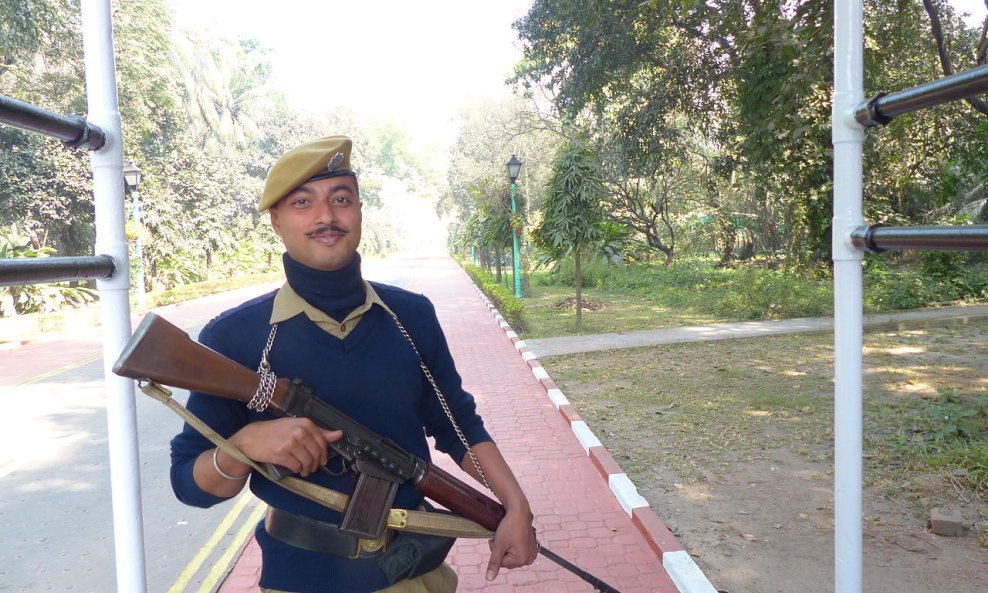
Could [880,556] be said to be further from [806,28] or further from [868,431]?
[806,28]

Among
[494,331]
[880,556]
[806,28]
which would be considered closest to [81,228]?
[494,331]

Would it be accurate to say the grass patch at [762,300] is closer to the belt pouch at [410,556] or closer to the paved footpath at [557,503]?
the paved footpath at [557,503]

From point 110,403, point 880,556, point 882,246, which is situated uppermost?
point 882,246

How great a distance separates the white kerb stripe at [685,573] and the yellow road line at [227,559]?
7.96 feet

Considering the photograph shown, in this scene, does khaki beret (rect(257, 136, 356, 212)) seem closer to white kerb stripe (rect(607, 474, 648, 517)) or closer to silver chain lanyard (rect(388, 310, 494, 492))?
silver chain lanyard (rect(388, 310, 494, 492))

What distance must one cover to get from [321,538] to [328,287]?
564 millimetres

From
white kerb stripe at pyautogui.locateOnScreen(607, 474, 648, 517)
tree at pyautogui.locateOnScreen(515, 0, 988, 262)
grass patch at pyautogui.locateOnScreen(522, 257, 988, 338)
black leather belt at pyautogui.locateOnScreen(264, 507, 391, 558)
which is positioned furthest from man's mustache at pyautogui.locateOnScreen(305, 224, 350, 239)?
grass patch at pyautogui.locateOnScreen(522, 257, 988, 338)

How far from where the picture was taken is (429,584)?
1757 millimetres

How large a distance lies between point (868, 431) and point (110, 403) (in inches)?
249

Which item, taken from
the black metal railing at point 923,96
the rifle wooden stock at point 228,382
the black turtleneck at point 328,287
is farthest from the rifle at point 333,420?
the black metal railing at point 923,96

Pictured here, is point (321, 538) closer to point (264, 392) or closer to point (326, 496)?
point (326, 496)

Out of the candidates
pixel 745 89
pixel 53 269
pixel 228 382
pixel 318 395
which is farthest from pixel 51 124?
pixel 745 89

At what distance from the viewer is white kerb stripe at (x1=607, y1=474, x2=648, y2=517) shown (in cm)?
468

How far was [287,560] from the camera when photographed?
1.63 m
